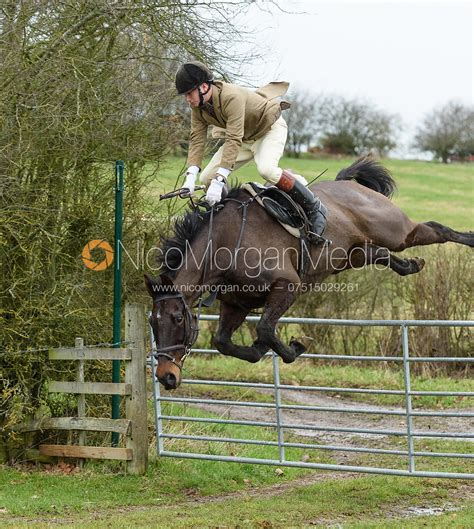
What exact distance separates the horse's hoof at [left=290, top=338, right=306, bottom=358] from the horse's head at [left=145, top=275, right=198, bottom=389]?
1.02 metres

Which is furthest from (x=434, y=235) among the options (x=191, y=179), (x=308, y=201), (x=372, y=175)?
(x=191, y=179)

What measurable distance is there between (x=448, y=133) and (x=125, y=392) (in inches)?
1368

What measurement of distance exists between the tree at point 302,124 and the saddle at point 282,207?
1162 inches

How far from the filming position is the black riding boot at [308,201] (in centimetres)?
721

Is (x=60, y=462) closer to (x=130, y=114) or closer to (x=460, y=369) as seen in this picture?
(x=130, y=114)

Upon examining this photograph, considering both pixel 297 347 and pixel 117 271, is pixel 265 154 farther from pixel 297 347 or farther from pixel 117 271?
pixel 117 271

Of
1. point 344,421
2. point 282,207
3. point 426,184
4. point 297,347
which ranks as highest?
point 426,184

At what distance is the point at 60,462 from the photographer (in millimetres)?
8719

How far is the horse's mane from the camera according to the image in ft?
22.8

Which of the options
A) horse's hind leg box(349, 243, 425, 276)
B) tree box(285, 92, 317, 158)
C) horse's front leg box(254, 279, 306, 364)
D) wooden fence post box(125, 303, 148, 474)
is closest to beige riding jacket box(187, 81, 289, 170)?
horse's front leg box(254, 279, 306, 364)

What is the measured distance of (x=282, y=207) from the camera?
7.19 metres

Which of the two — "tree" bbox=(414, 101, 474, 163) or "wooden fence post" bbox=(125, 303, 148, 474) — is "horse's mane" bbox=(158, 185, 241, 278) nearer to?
"wooden fence post" bbox=(125, 303, 148, 474)

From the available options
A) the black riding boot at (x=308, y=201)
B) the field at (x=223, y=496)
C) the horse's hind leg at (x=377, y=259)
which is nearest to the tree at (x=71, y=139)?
the field at (x=223, y=496)

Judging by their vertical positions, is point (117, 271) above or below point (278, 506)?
above
